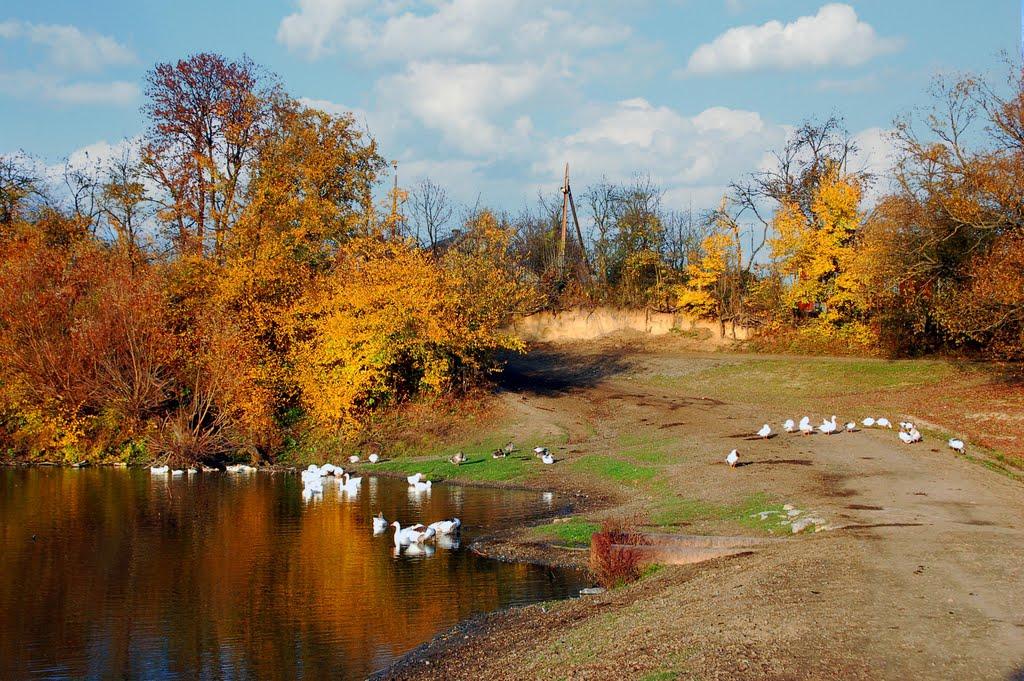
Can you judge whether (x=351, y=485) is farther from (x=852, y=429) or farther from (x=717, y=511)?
(x=852, y=429)

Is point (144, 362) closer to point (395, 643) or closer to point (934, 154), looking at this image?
point (395, 643)

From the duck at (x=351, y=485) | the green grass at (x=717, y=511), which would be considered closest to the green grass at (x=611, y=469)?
the green grass at (x=717, y=511)

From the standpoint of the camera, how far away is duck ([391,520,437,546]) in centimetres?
2044

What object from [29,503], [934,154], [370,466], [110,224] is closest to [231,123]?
[110,224]

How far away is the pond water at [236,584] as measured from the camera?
13438mm

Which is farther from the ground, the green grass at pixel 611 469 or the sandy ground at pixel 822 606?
the sandy ground at pixel 822 606

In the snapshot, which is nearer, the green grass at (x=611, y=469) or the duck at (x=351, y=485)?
the green grass at (x=611, y=469)

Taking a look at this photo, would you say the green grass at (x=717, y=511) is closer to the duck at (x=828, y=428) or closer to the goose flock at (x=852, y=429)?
the goose flock at (x=852, y=429)

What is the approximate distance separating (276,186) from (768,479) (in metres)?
30.7

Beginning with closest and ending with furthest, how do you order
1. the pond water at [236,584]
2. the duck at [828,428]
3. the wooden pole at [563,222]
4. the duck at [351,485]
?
1. the pond water at [236,584]
2. the duck at [351,485]
3. the duck at [828,428]
4. the wooden pole at [563,222]

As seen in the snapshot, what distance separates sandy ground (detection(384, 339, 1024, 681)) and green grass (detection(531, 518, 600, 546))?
3.20 ft

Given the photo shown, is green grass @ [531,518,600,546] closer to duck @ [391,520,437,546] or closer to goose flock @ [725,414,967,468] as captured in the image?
duck @ [391,520,437,546]

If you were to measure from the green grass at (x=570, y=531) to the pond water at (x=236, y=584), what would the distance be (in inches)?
67.8

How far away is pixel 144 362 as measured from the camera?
3791cm
